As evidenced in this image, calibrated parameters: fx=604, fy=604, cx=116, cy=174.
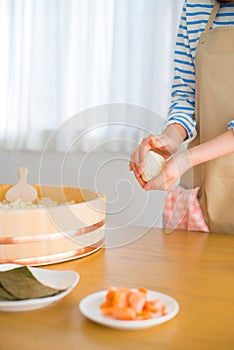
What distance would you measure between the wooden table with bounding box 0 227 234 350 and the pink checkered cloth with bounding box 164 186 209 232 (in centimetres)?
5

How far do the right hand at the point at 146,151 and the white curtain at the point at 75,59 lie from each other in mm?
1550

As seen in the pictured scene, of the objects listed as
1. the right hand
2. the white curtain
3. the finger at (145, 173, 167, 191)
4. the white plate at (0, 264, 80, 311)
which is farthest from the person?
the white curtain

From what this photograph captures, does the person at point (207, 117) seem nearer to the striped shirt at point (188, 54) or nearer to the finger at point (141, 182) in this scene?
the striped shirt at point (188, 54)

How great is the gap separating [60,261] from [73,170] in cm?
19

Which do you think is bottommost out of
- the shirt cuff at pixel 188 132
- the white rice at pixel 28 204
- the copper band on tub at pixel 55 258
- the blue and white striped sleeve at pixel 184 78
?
the copper band on tub at pixel 55 258

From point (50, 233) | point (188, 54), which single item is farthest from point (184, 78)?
point (50, 233)

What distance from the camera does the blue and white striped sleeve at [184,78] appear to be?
5.10 feet

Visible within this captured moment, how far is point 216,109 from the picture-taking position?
4.98 ft

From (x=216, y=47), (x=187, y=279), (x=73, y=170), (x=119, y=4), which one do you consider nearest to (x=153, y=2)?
(x=119, y=4)

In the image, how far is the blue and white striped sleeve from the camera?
155 cm

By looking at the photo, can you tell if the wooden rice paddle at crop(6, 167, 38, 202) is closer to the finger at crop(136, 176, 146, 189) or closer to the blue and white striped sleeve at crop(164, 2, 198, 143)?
the finger at crop(136, 176, 146, 189)

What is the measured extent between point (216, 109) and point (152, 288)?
0.67 meters

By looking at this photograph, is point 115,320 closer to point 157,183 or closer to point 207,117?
point 157,183

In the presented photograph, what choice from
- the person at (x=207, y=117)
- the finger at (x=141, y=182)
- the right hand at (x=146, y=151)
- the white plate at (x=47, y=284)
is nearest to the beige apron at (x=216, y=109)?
the person at (x=207, y=117)
